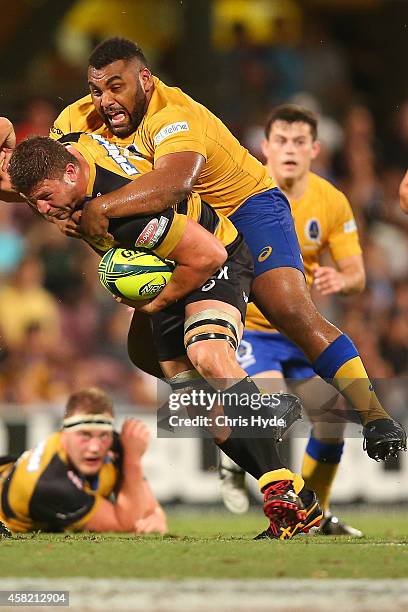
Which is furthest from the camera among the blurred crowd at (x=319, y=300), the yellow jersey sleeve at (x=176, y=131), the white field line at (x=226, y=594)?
the blurred crowd at (x=319, y=300)

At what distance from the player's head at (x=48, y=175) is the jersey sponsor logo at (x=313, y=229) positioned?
2797 mm

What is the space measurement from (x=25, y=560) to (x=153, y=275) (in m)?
1.59

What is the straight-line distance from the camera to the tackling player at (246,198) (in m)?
6.54

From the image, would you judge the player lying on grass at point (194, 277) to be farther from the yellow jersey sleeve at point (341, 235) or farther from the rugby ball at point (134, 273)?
the yellow jersey sleeve at point (341, 235)

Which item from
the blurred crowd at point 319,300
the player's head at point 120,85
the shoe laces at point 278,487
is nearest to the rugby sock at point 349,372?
the shoe laces at point 278,487

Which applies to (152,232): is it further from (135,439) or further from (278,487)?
(135,439)

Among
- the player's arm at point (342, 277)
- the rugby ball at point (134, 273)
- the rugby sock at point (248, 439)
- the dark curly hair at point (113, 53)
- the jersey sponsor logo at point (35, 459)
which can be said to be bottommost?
the rugby sock at point (248, 439)

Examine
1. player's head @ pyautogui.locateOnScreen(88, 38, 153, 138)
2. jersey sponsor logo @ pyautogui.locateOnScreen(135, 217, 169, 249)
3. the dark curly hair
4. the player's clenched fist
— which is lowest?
the player's clenched fist

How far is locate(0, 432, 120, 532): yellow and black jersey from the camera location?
26.4 ft

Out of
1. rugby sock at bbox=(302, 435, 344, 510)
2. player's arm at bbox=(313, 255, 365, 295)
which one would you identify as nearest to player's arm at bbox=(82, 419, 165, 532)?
rugby sock at bbox=(302, 435, 344, 510)

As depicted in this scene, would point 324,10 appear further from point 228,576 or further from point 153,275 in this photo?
point 228,576

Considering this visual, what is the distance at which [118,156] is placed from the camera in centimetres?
630

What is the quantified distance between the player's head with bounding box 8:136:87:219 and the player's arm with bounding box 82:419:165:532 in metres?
2.74

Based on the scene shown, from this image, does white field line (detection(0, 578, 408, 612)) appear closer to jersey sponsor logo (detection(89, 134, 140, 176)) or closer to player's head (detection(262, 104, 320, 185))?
jersey sponsor logo (detection(89, 134, 140, 176))
